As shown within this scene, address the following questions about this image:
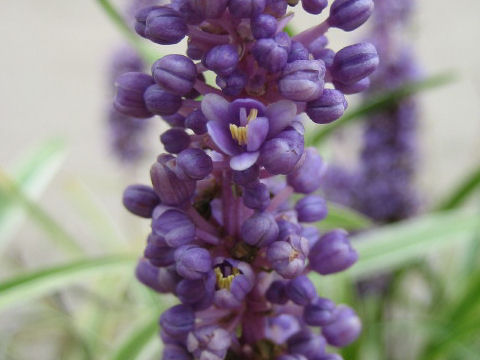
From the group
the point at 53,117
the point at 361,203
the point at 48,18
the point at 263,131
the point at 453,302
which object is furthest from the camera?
the point at 48,18

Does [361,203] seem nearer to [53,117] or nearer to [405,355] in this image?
[405,355]

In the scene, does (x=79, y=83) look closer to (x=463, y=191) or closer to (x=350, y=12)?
(x=463, y=191)

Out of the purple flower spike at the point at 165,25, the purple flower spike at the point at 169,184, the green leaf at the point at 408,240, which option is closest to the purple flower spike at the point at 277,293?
the purple flower spike at the point at 169,184

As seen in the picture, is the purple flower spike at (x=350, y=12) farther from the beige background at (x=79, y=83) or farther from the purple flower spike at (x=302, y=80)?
the beige background at (x=79, y=83)

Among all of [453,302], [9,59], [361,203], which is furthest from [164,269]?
[9,59]

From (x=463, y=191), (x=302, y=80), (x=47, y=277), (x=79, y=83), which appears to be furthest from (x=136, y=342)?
(x=79, y=83)

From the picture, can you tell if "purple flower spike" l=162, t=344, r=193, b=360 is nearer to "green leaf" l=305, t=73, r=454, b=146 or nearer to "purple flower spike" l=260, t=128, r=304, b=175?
"purple flower spike" l=260, t=128, r=304, b=175

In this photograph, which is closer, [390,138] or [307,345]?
[307,345]
